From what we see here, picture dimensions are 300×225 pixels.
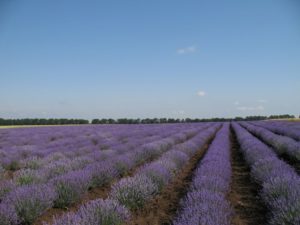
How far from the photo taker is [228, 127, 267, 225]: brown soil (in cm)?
416

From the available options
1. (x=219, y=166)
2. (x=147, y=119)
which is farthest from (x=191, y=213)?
(x=147, y=119)

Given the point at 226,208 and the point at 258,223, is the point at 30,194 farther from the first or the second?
the point at 258,223

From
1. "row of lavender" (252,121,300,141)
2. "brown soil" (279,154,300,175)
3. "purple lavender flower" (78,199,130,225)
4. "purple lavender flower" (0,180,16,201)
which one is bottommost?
"brown soil" (279,154,300,175)

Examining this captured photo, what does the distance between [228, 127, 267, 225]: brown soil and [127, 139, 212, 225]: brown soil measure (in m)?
0.91

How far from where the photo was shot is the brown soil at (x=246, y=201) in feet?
13.7

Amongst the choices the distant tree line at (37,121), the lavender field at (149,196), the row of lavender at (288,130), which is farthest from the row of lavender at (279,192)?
the distant tree line at (37,121)

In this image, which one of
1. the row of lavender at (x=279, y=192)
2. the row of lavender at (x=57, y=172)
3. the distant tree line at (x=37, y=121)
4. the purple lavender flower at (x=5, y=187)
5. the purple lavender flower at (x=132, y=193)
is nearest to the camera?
the row of lavender at (x=279, y=192)

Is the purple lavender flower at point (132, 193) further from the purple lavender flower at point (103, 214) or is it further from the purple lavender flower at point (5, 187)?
the purple lavender flower at point (5, 187)

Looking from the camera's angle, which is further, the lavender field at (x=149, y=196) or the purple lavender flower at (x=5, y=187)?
the purple lavender flower at (x=5, y=187)

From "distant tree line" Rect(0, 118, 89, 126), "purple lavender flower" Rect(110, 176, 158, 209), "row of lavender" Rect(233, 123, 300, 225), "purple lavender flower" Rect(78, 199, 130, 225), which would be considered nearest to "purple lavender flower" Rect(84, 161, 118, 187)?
"purple lavender flower" Rect(110, 176, 158, 209)

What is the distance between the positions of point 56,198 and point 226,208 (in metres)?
2.69

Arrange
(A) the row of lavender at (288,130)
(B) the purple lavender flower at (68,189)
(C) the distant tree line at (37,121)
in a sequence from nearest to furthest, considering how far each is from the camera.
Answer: (B) the purple lavender flower at (68,189) < (A) the row of lavender at (288,130) < (C) the distant tree line at (37,121)

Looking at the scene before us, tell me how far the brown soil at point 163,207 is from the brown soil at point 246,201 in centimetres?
91

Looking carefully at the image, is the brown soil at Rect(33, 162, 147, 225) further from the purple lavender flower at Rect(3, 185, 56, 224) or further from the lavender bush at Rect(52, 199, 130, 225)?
the lavender bush at Rect(52, 199, 130, 225)
